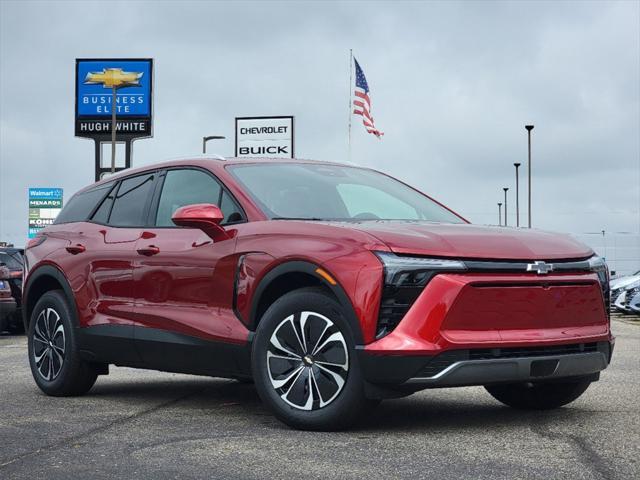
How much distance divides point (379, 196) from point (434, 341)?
196cm

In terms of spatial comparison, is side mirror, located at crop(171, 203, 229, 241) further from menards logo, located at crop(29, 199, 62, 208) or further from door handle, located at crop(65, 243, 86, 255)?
menards logo, located at crop(29, 199, 62, 208)

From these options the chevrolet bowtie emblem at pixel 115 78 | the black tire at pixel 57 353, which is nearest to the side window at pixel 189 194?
the black tire at pixel 57 353

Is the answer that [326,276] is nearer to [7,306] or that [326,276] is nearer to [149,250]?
[149,250]

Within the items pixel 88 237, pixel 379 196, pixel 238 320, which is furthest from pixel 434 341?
pixel 88 237

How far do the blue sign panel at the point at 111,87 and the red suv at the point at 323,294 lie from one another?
133ft

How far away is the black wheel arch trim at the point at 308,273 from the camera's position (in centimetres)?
599

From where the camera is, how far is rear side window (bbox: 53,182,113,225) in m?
8.79

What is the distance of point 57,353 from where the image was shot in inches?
335

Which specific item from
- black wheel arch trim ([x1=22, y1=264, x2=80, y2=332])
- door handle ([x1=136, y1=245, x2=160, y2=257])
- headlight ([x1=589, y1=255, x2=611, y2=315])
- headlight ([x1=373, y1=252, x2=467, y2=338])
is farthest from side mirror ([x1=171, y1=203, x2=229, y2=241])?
headlight ([x1=589, y1=255, x2=611, y2=315])

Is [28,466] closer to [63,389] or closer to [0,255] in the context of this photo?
[63,389]

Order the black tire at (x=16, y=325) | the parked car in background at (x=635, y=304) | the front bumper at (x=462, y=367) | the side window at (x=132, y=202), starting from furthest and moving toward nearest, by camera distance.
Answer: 1. the parked car in background at (x=635, y=304)
2. the black tire at (x=16, y=325)
3. the side window at (x=132, y=202)
4. the front bumper at (x=462, y=367)

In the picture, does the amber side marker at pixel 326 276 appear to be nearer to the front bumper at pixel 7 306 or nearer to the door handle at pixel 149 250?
the door handle at pixel 149 250

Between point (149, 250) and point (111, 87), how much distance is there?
43.1m

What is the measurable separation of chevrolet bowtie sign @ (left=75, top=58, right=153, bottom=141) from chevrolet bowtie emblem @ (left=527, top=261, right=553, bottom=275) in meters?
42.2
